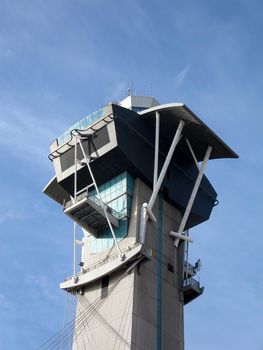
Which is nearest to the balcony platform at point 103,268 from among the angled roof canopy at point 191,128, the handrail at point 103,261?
the handrail at point 103,261

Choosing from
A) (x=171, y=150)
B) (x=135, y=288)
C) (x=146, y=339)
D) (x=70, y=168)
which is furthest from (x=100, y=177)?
(x=146, y=339)

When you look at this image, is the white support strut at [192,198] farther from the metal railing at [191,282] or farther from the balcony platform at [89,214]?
the balcony platform at [89,214]

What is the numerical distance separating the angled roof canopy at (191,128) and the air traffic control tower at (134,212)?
0.10m

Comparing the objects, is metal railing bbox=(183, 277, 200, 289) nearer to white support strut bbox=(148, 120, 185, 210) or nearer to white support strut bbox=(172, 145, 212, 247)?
white support strut bbox=(172, 145, 212, 247)

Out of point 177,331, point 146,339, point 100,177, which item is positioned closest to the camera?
point 146,339

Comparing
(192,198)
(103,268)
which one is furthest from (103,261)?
(192,198)

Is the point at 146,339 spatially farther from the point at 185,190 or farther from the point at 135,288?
the point at 185,190

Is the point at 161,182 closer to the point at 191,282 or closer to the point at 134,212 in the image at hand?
the point at 134,212

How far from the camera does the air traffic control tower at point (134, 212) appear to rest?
57906mm

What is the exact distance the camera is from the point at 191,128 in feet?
216

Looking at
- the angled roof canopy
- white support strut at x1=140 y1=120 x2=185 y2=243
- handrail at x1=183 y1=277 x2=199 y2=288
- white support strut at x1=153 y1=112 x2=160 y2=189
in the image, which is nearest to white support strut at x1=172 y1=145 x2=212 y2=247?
the angled roof canopy

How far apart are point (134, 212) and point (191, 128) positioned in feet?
34.3

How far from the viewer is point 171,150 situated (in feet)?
210

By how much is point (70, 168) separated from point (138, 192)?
308 inches
